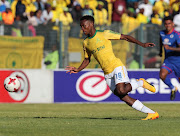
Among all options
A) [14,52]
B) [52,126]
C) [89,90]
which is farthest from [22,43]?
[52,126]

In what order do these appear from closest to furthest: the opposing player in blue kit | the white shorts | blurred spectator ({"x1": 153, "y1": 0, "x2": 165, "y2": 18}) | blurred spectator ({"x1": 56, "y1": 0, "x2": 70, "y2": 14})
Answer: the white shorts < the opposing player in blue kit < blurred spectator ({"x1": 56, "y1": 0, "x2": 70, "y2": 14}) < blurred spectator ({"x1": 153, "y1": 0, "x2": 165, "y2": 18})

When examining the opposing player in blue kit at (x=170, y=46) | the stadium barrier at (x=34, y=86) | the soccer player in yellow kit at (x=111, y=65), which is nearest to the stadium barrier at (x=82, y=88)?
the stadium barrier at (x=34, y=86)

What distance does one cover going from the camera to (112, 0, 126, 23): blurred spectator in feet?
65.5

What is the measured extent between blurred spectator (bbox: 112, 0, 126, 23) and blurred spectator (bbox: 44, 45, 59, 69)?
17.0ft

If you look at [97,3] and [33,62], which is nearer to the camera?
[33,62]

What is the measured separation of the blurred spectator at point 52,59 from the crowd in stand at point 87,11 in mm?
3291

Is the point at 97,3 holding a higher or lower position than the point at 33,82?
higher

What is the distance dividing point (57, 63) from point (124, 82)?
Answer: 6681mm

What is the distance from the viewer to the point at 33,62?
50.4 feet

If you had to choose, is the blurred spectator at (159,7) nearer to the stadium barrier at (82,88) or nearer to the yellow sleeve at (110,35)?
the stadium barrier at (82,88)

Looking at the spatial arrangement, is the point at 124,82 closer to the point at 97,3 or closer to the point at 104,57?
the point at 104,57

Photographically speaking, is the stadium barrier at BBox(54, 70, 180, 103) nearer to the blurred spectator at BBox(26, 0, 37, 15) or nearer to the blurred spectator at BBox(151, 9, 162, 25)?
the blurred spectator at BBox(26, 0, 37, 15)

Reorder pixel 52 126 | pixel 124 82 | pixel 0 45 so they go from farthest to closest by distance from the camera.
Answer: pixel 0 45
pixel 124 82
pixel 52 126

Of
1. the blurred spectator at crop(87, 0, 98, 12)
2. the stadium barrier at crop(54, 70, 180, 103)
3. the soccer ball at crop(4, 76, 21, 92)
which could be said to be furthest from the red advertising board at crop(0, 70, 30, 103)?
the blurred spectator at crop(87, 0, 98, 12)
